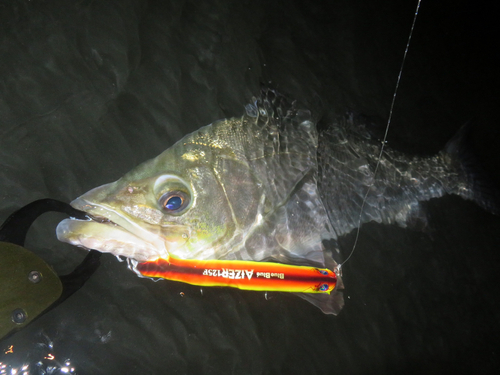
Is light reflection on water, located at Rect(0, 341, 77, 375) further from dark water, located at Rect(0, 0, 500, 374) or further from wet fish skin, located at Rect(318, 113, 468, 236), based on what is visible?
wet fish skin, located at Rect(318, 113, 468, 236)

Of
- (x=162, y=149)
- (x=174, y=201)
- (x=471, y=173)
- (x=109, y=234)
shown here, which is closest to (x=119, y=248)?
(x=109, y=234)

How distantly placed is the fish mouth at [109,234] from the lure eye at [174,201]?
7.8 inches

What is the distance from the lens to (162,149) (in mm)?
2717

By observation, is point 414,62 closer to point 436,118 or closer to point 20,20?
point 436,118

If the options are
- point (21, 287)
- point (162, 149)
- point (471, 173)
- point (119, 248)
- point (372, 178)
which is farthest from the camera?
point (471, 173)

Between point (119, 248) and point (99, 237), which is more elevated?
point (99, 237)

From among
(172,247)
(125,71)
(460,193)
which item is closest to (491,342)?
(460,193)

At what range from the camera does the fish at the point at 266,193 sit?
2.03m

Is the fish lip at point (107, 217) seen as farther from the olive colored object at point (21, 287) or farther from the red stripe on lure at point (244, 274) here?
the olive colored object at point (21, 287)

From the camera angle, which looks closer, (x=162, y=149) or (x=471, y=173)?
(x=162, y=149)

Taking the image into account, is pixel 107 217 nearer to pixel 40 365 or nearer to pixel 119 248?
pixel 119 248

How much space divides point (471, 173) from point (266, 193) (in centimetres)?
276

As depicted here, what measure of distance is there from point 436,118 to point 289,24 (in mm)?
2657

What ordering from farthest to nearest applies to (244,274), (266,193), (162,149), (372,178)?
(372,178), (162,149), (266,193), (244,274)
